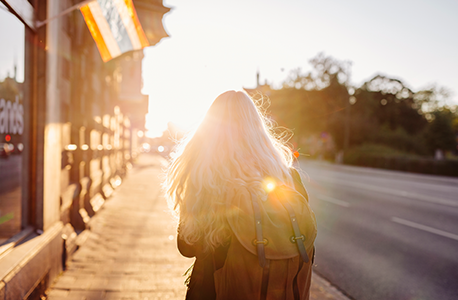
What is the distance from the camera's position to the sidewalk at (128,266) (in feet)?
11.7

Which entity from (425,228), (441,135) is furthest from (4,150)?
(441,135)

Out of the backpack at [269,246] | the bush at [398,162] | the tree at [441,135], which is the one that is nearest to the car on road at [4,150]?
the backpack at [269,246]

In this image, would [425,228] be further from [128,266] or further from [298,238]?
[298,238]

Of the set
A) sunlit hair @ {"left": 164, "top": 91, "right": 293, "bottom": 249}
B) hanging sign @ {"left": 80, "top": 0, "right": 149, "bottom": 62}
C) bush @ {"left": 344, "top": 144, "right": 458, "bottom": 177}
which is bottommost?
bush @ {"left": 344, "top": 144, "right": 458, "bottom": 177}

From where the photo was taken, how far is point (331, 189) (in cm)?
1267

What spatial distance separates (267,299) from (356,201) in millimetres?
9456

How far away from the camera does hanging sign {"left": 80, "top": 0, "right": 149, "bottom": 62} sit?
3863mm

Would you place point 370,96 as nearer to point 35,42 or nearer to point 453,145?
point 453,145

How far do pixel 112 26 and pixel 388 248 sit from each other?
5.64 m

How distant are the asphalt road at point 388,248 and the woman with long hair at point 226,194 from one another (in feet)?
1.55

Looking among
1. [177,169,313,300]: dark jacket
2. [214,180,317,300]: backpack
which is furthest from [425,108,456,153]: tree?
[177,169,313,300]: dark jacket

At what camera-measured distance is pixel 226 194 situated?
4.93ft

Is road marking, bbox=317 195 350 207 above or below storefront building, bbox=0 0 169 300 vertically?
below

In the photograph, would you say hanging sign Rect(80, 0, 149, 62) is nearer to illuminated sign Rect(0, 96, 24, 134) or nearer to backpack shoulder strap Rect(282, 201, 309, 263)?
illuminated sign Rect(0, 96, 24, 134)
